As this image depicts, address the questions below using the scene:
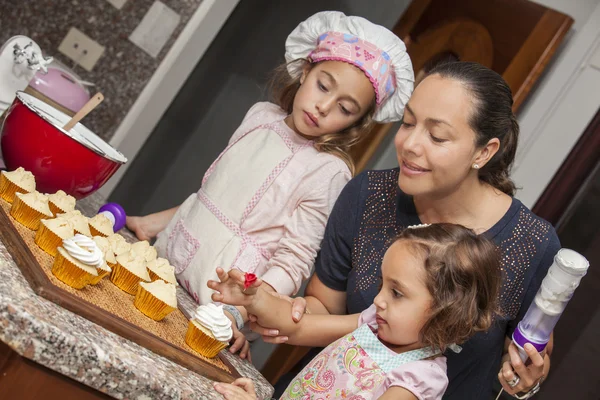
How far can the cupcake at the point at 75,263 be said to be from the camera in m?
1.06

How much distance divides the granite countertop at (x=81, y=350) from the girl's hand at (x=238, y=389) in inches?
0.9

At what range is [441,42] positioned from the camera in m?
2.50

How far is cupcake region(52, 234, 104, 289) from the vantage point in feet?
3.49

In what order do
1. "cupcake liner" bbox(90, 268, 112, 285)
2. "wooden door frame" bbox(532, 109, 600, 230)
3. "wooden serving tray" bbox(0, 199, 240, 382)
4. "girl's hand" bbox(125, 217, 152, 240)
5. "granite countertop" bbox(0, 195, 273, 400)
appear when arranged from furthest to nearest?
"wooden door frame" bbox(532, 109, 600, 230) < "girl's hand" bbox(125, 217, 152, 240) < "cupcake liner" bbox(90, 268, 112, 285) < "wooden serving tray" bbox(0, 199, 240, 382) < "granite countertop" bbox(0, 195, 273, 400)

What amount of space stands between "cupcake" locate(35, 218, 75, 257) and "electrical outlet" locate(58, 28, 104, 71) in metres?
1.86

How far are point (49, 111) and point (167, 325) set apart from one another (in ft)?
2.15

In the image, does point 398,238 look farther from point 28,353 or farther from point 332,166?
point 28,353

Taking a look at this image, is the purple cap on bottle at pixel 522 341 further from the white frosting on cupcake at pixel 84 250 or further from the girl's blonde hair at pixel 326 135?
the white frosting on cupcake at pixel 84 250

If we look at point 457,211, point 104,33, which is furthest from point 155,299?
point 104,33

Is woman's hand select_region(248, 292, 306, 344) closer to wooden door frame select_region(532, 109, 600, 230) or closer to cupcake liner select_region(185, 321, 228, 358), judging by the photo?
cupcake liner select_region(185, 321, 228, 358)

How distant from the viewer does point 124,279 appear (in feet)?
4.06

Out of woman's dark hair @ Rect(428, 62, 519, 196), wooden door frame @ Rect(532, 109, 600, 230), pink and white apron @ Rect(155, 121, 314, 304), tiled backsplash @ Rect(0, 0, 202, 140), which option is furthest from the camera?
tiled backsplash @ Rect(0, 0, 202, 140)

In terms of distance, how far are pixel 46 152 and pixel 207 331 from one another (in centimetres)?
52

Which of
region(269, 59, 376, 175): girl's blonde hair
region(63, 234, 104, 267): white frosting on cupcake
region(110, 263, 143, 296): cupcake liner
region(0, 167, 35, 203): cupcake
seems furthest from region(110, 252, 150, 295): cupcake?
region(269, 59, 376, 175): girl's blonde hair
